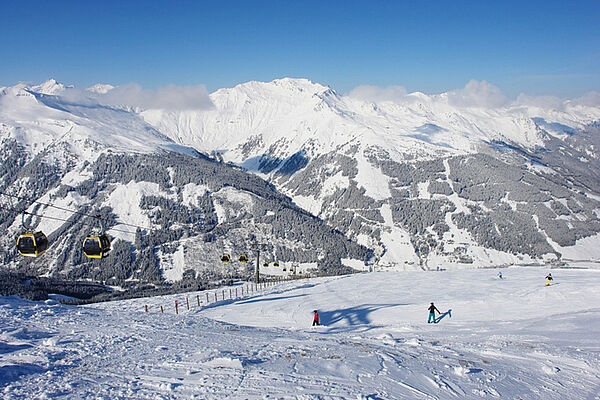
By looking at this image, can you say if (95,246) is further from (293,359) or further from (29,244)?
(293,359)

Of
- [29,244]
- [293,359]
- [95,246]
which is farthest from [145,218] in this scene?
[293,359]

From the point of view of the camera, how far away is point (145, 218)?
14875 centimetres

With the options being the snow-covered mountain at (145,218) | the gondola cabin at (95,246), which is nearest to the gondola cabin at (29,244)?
the gondola cabin at (95,246)

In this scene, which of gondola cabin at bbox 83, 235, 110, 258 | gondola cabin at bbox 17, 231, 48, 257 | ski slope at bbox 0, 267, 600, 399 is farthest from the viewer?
gondola cabin at bbox 83, 235, 110, 258

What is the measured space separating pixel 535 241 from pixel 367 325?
16821cm

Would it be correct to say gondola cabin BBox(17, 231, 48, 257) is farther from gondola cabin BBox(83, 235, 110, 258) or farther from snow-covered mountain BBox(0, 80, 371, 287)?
snow-covered mountain BBox(0, 80, 371, 287)

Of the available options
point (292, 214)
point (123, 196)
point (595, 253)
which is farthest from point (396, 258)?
point (123, 196)

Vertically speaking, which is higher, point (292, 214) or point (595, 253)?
point (292, 214)

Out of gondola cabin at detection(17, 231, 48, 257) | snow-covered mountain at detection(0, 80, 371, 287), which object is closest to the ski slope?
gondola cabin at detection(17, 231, 48, 257)

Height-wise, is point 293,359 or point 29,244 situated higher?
point 29,244

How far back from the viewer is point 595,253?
157750 mm

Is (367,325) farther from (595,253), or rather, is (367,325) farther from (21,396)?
(595,253)

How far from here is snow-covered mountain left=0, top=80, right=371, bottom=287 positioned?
124 meters

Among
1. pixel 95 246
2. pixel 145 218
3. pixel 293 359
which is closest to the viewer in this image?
pixel 293 359
